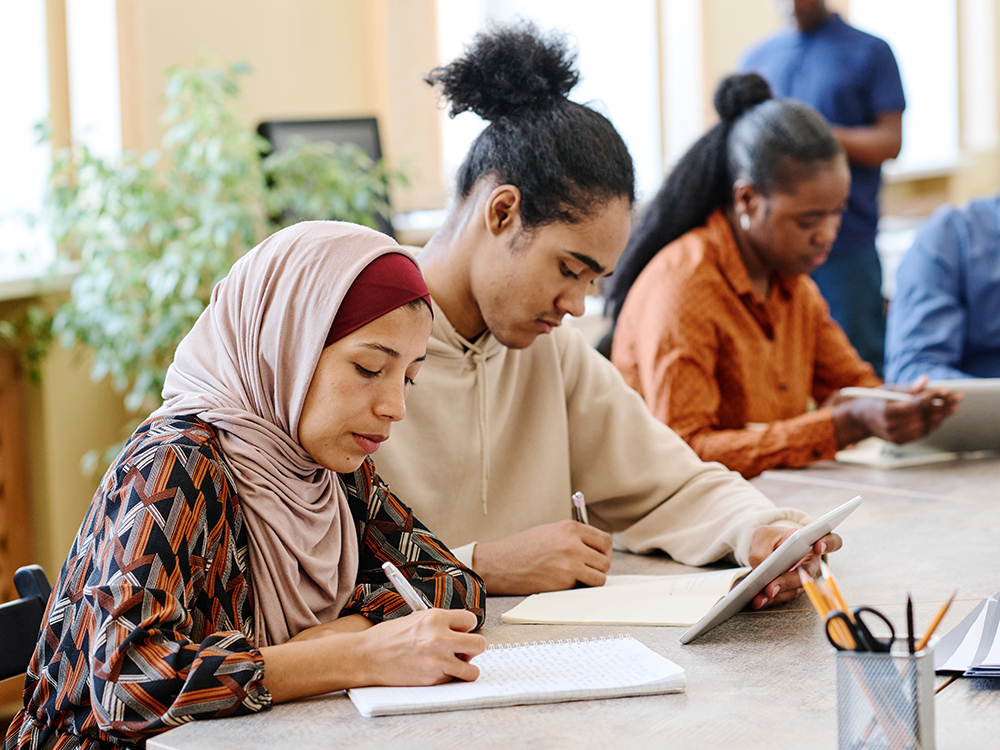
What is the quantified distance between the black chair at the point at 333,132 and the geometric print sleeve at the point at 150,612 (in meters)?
2.17

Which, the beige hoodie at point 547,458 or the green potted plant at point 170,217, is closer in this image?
the beige hoodie at point 547,458

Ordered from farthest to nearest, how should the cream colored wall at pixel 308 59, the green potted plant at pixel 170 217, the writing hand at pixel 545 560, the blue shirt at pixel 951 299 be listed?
the cream colored wall at pixel 308 59
the green potted plant at pixel 170 217
the blue shirt at pixel 951 299
the writing hand at pixel 545 560

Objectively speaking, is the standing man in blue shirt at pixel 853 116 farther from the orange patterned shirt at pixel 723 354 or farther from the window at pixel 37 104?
the window at pixel 37 104

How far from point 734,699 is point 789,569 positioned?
302mm

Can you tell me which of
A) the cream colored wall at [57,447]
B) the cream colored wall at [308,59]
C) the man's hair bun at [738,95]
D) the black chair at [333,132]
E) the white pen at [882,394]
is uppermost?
the cream colored wall at [308,59]

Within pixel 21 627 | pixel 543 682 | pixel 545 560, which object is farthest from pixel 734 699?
pixel 21 627

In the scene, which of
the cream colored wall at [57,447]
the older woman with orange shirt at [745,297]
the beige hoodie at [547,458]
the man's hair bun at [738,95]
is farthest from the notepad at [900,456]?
the cream colored wall at [57,447]

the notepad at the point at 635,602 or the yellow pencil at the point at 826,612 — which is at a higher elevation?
the yellow pencil at the point at 826,612

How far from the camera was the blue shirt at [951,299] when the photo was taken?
2.61 meters

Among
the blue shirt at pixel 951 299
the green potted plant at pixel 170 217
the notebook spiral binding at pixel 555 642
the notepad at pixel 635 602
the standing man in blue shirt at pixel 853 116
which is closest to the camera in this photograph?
the notebook spiral binding at pixel 555 642

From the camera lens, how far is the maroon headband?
1.13 meters

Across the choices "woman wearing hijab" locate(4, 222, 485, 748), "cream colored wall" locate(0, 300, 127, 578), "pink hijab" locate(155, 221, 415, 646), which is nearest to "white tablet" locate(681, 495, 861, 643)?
"woman wearing hijab" locate(4, 222, 485, 748)

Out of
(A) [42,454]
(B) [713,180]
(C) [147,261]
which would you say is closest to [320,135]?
(C) [147,261]

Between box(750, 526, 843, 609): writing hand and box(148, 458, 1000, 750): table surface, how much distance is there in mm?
16
